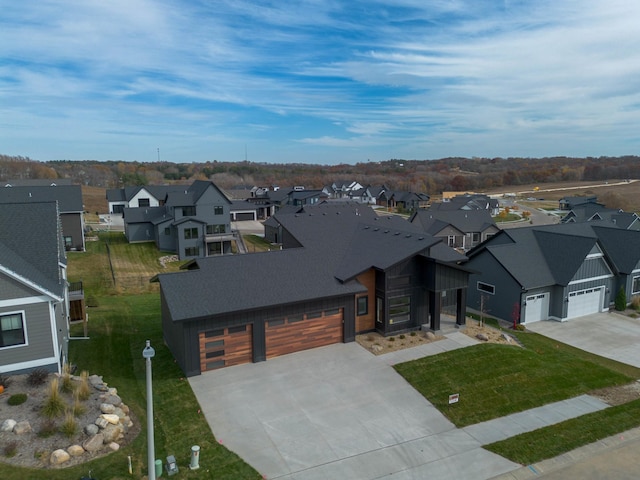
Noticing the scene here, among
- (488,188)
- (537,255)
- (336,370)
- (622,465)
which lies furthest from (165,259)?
(488,188)

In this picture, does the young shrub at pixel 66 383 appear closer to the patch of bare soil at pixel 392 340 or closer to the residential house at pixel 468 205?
the patch of bare soil at pixel 392 340

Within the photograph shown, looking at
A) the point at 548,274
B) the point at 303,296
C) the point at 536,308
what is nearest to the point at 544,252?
the point at 548,274

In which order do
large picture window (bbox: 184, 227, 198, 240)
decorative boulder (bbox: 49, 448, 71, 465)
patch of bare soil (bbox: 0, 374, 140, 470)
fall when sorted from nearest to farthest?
decorative boulder (bbox: 49, 448, 71, 465)
patch of bare soil (bbox: 0, 374, 140, 470)
large picture window (bbox: 184, 227, 198, 240)

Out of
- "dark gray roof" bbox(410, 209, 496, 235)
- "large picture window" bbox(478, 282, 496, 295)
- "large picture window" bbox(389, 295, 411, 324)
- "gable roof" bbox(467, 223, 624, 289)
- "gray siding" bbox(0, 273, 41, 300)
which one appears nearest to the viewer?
"gray siding" bbox(0, 273, 41, 300)

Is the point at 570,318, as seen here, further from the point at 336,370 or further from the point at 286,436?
the point at 286,436

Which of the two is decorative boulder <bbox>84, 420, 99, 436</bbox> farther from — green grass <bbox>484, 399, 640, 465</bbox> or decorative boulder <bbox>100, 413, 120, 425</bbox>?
green grass <bbox>484, 399, 640, 465</bbox>

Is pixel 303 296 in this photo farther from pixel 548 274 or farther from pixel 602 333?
pixel 602 333

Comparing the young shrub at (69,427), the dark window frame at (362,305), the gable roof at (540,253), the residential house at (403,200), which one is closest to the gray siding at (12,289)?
the young shrub at (69,427)

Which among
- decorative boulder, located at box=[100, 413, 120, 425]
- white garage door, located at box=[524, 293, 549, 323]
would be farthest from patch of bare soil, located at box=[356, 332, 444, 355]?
decorative boulder, located at box=[100, 413, 120, 425]
